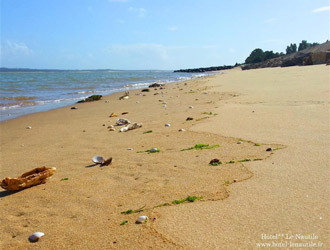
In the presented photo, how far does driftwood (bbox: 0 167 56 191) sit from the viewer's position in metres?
3.82

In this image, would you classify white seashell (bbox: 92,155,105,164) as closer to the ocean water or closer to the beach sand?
the beach sand

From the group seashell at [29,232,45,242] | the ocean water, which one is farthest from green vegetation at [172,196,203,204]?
the ocean water

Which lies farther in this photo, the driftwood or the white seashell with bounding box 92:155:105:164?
the white seashell with bounding box 92:155:105:164

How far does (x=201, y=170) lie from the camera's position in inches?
150

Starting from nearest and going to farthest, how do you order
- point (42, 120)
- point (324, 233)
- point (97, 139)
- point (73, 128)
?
point (324, 233) < point (97, 139) < point (73, 128) < point (42, 120)

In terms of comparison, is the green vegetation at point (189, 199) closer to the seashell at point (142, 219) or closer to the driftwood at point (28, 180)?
the seashell at point (142, 219)

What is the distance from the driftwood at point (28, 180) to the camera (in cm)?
382

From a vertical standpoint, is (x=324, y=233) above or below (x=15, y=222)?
above

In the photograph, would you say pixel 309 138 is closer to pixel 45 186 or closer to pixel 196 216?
pixel 196 216

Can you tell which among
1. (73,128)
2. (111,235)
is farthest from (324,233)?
(73,128)

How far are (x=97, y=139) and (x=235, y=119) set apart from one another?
2.81 metres

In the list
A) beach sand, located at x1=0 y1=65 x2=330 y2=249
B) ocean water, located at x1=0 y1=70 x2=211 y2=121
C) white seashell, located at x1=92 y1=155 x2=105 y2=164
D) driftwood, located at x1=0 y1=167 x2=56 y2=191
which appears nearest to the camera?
beach sand, located at x1=0 y1=65 x2=330 y2=249

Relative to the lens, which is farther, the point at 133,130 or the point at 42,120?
the point at 42,120

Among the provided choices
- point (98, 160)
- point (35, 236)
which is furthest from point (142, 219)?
point (98, 160)
